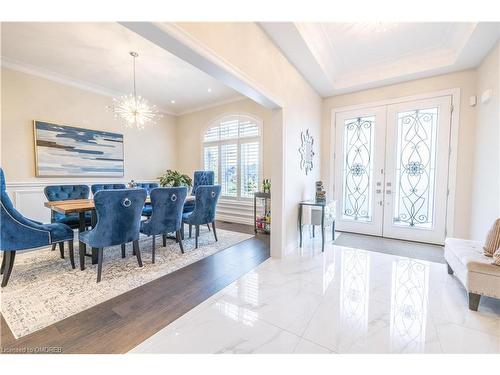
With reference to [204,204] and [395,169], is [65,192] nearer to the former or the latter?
[204,204]

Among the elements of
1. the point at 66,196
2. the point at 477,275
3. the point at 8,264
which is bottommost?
the point at 8,264

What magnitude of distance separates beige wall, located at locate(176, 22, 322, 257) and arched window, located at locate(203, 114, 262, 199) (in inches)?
56.3

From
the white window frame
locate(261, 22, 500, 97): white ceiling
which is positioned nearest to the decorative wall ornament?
locate(261, 22, 500, 97): white ceiling

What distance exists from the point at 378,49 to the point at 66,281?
499 cm

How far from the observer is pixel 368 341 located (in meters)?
1.44

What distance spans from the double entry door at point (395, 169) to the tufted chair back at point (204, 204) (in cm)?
252

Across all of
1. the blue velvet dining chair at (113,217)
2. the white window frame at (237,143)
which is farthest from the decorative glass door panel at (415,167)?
the blue velvet dining chair at (113,217)

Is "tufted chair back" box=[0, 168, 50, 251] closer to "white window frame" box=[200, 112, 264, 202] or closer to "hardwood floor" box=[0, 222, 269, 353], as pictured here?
"hardwood floor" box=[0, 222, 269, 353]

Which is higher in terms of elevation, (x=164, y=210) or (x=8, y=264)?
(x=164, y=210)

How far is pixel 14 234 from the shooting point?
2092 mm

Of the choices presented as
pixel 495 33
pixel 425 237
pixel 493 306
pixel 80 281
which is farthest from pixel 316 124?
pixel 80 281

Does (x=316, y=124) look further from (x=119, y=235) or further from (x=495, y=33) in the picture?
(x=119, y=235)

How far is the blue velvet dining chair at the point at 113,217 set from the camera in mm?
2178

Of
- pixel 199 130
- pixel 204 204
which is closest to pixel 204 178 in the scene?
pixel 204 204
